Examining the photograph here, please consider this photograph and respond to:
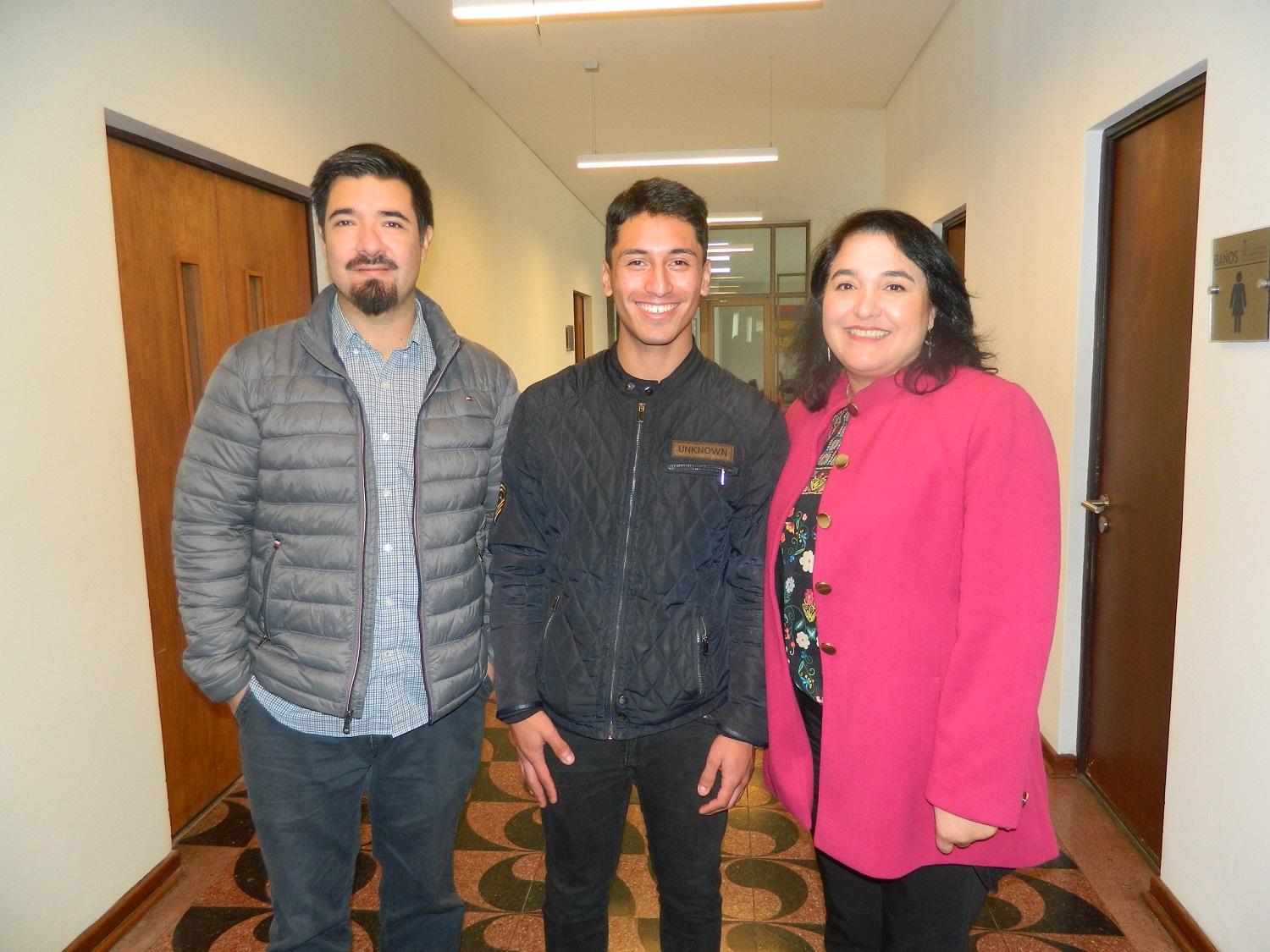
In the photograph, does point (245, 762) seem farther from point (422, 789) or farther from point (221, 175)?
point (221, 175)

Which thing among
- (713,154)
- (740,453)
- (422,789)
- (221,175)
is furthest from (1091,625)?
(713,154)

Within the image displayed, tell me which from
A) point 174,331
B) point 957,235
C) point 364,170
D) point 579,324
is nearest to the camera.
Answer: point 364,170

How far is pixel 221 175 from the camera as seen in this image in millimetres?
2859

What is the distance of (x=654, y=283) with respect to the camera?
1.46m

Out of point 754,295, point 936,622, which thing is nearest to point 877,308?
point 936,622

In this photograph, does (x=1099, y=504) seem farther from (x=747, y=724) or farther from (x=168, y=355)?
(x=168, y=355)

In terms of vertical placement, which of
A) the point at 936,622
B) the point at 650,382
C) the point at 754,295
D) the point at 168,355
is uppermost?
the point at 754,295

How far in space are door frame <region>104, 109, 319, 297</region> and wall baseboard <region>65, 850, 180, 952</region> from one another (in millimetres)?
1855

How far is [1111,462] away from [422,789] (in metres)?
2.32

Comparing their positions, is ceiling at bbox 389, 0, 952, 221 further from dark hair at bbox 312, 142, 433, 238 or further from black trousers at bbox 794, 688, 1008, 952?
black trousers at bbox 794, 688, 1008, 952

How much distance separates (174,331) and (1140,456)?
2.95 m

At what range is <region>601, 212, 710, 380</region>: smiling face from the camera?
4.78 ft

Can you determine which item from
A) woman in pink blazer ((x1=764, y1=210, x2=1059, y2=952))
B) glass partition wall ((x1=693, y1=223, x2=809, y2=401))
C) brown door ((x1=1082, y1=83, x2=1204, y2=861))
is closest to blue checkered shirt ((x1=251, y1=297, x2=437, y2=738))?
woman in pink blazer ((x1=764, y1=210, x2=1059, y2=952))

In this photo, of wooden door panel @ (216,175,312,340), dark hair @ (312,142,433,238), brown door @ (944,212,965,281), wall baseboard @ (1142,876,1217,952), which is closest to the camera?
dark hair @ (312,142,433,238)
